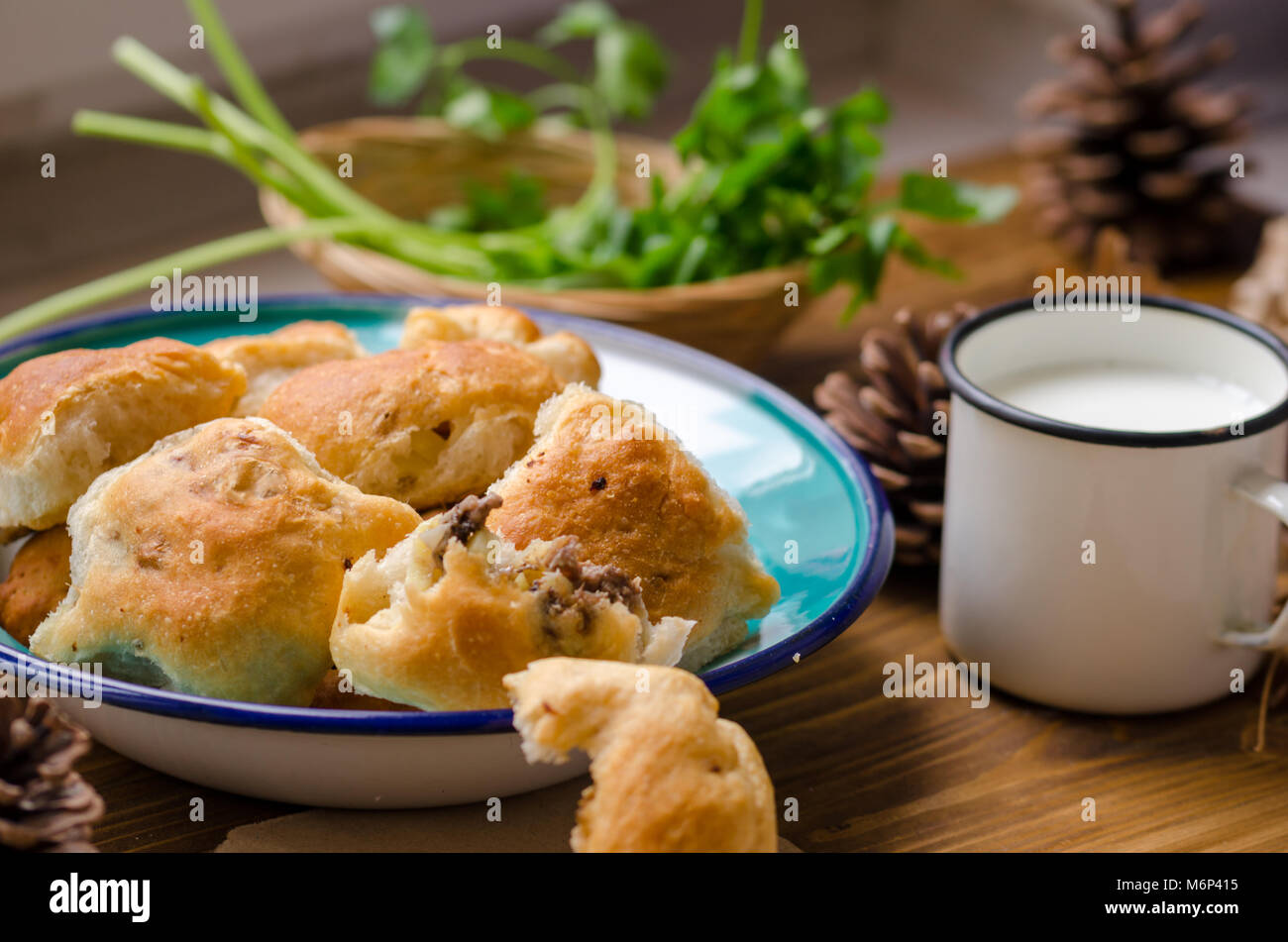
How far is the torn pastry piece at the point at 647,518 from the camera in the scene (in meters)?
Answer: 0.72

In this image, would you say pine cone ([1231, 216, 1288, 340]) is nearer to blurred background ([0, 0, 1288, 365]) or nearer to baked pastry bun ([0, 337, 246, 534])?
blurred background ([0, 0, 1288, 365])

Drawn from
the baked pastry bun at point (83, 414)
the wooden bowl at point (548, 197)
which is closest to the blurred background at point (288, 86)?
the wooden bowl at point (548, 197)

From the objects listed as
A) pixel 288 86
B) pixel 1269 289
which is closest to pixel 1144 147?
pixel 1269 289

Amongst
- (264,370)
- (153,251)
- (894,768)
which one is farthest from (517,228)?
(894,768)

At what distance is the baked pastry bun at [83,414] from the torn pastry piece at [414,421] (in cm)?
5

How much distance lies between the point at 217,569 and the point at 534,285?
622mm

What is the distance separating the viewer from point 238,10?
1744 mm

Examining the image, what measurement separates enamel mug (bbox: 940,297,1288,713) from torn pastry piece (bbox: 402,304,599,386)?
24cm

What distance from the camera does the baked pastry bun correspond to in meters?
0.76

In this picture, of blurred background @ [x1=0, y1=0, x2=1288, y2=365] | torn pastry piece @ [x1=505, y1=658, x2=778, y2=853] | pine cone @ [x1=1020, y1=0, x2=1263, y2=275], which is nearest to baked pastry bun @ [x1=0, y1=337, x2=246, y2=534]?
torn pastry piece @ [x1=505, y1=658, x2=778, y2=853]

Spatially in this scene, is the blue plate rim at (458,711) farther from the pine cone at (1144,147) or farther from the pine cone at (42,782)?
the pine cone at (1144,147)

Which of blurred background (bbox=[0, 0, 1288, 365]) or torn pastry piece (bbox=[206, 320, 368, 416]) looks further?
blurred background (bbox=[0, 0, 1288, 365])

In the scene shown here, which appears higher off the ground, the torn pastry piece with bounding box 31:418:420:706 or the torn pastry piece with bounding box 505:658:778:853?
the torn pastry piece with bounding box 31:418:420:706

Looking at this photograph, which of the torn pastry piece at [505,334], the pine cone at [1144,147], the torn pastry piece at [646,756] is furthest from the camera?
the pine cone at [1144,147]
